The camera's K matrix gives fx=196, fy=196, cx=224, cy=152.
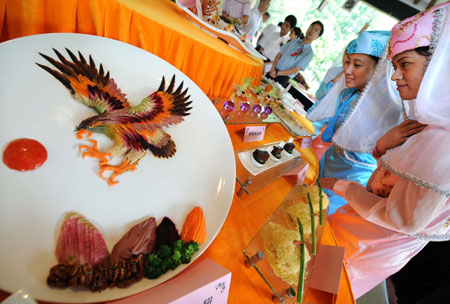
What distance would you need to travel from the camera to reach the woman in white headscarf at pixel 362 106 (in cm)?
123

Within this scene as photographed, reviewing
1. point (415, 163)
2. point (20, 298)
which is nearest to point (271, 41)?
point (415, 163)

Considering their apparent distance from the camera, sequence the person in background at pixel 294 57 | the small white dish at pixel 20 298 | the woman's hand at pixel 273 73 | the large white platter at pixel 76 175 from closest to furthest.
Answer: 1. the small white dish at pixel 20 298
2. the large white platter at pixel 76 175
3. the person in background at pixel 294 57
4. the woman's hand at pixel 273 73

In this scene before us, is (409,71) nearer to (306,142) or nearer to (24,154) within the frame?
(306,142)

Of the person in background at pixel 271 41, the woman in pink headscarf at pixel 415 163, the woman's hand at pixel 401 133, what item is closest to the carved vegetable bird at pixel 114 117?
the woman in pink headscarf at pixel 415 163

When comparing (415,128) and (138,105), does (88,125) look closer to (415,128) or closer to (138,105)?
(138,105)

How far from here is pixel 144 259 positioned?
499 mm

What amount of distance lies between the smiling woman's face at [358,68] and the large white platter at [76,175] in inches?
41.3

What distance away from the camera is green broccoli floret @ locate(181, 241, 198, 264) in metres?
0.53

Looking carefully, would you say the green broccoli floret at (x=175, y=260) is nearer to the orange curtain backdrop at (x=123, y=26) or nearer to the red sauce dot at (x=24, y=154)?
the red sauce dot at (x=24, y=154)

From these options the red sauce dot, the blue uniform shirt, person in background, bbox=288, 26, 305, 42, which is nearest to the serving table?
the red sauce dot

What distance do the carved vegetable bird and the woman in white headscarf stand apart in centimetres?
125

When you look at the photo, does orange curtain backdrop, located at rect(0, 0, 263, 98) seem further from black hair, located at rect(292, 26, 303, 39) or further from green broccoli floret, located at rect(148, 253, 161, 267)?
black hair, located at rect(292, 26, 303, 39)

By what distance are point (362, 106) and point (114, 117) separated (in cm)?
148

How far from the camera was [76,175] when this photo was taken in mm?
569
